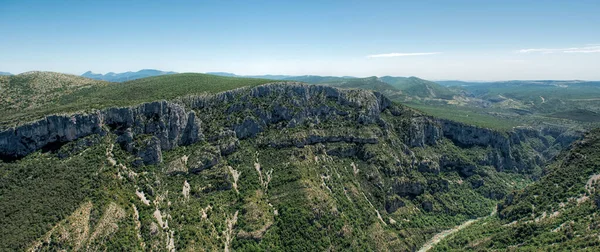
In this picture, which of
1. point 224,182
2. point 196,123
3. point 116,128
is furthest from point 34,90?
point 224,182

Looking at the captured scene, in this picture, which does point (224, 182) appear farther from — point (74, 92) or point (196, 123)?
point (74, 92)

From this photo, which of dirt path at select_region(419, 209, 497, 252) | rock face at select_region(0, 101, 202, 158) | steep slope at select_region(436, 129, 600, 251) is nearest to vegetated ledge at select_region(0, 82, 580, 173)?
rock face at select_region(0, 101, 202, 158)

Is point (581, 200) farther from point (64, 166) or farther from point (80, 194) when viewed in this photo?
point (64, 166)

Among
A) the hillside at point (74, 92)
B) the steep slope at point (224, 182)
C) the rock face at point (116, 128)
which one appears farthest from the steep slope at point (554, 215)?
the hillside at point (74, 92)

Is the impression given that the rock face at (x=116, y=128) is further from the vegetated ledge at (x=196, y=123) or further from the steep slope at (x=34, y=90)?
the steep slope at (x=34, y=90)

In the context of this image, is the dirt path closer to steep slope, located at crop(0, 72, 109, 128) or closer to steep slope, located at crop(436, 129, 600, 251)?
steep slope, located at crop(436, 129, 600, 251)

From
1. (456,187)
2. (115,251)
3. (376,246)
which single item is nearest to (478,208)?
(456,187)
